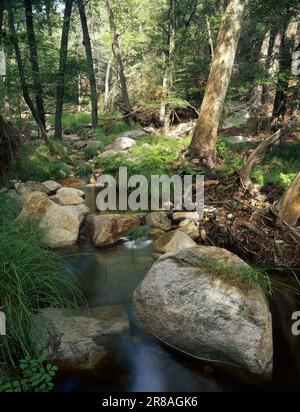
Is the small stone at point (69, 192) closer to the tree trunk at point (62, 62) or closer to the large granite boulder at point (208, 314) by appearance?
the large granite boulder at point (208, 314)

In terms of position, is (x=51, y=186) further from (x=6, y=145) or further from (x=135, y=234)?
(x=135, y=234)

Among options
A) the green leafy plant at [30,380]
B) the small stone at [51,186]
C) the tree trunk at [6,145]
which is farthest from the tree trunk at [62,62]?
the green leafy plant at [30,380]

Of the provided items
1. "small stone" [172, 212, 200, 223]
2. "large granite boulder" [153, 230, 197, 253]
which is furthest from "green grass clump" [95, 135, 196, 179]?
"large granite boulder" [153, 230, 197, 253]

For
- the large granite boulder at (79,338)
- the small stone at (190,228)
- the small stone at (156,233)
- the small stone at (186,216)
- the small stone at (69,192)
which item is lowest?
the large granite boulder at (79,338)

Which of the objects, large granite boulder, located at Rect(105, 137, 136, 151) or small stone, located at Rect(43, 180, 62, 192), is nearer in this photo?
small stone, located at Rect(43, 180, 62, 192)

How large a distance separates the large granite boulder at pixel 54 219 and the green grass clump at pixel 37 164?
7.14ft

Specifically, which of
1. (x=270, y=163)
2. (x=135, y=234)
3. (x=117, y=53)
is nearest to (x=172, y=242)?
(x=135, y=234)

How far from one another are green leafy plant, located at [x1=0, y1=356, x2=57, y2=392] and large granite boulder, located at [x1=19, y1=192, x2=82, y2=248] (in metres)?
2.58

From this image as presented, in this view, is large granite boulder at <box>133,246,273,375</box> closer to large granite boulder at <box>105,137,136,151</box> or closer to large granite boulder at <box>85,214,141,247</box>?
large granite boulder at <box>85,214,141,247</box>

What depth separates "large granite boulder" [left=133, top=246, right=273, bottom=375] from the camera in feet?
9.99

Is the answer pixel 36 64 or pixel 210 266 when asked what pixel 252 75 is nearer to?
pixel 36 64

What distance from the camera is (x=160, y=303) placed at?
11.3ft

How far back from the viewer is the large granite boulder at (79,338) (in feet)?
9.91

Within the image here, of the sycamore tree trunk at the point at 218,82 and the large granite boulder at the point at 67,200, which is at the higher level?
the sycamore tree trunk at the point at 218,82
